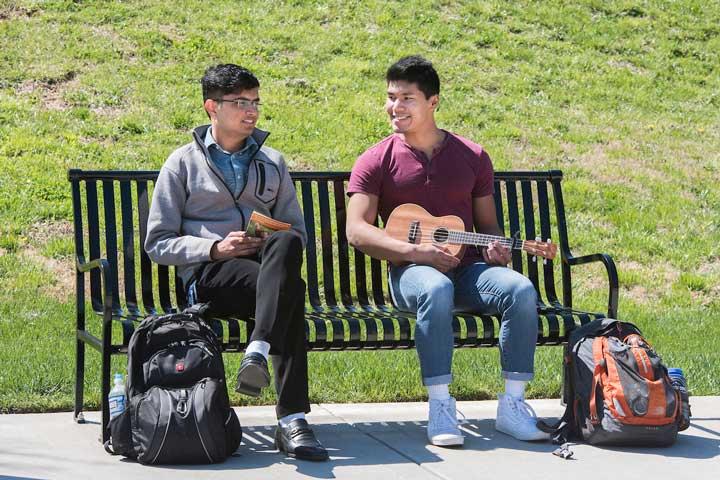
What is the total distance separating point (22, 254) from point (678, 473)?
6.53m

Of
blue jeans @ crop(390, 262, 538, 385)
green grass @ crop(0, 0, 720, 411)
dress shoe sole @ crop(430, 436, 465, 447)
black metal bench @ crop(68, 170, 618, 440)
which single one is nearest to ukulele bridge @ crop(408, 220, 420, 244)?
blue jeans @ crop(390, 262, 538, 385)

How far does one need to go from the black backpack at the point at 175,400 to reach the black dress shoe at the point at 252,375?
0.42ft

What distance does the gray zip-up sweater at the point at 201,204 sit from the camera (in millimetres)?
5270

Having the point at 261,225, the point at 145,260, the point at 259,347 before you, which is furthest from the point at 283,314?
the point at 145,260

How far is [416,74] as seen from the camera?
571 centimetres

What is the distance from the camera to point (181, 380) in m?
4.77

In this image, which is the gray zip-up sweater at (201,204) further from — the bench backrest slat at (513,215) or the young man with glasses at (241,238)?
the bench backrest slat at (513,215)

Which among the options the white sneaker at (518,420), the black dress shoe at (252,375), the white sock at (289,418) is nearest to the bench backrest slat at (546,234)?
the white sneaker at (518,420)

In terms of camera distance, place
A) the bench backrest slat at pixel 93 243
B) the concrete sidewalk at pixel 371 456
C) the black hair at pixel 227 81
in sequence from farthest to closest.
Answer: the bench backrest slat at pixel 93 243 < the black hair at pixel 227 81 < the concrete sidewalk at pixel 371 456

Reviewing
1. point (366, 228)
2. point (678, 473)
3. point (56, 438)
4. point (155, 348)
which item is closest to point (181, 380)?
point (155, 348)

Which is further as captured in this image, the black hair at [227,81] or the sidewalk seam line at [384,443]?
the black hair at [227,81]

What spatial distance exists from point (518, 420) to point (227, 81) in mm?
2017

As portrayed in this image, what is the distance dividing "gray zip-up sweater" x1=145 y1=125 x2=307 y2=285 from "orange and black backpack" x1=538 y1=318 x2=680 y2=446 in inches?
55.9

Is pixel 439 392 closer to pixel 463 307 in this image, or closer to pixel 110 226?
pixel 463 307
